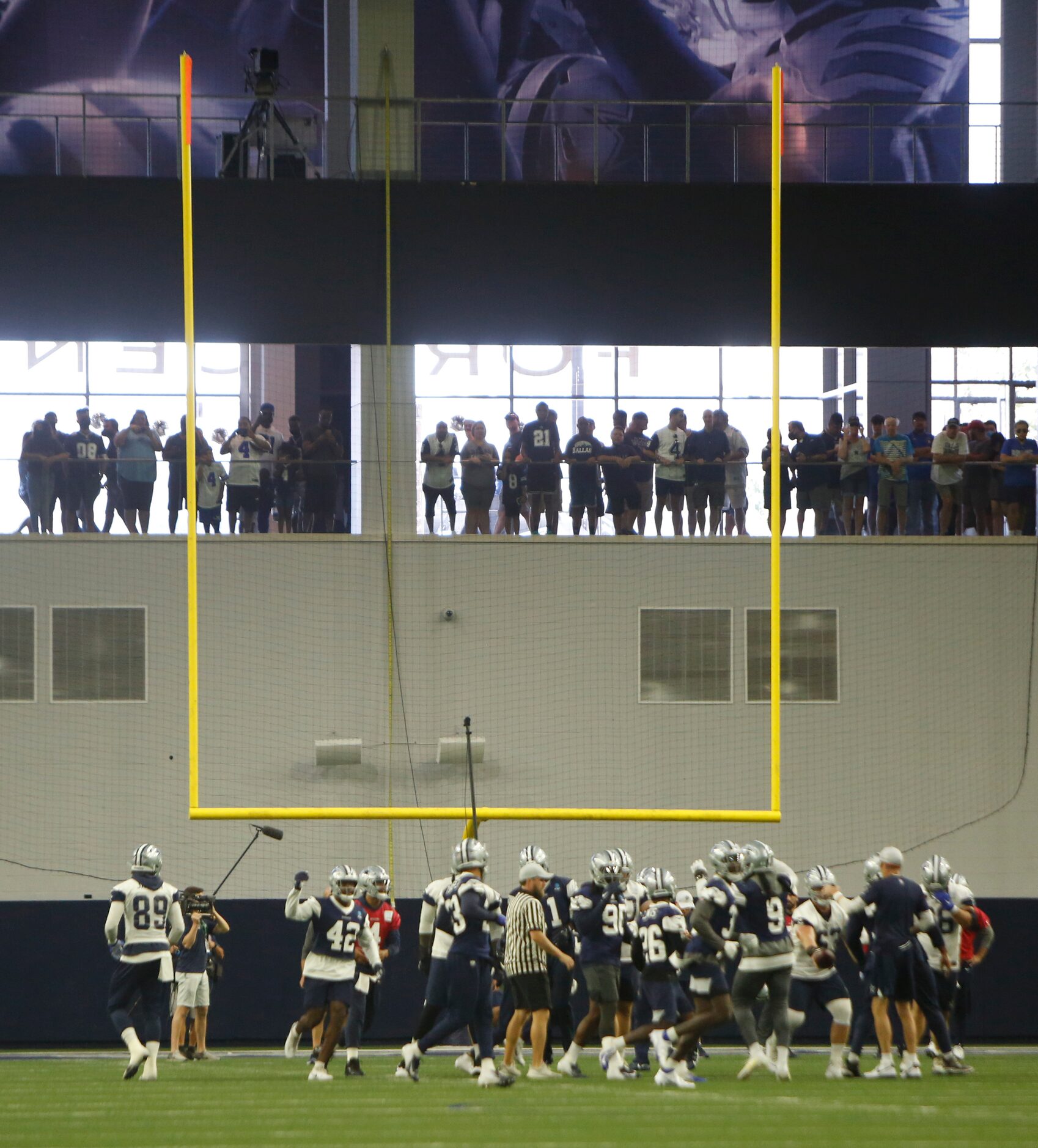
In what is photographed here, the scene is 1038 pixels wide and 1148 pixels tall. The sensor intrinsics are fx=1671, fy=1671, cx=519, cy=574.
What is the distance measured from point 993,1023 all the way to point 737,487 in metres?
6.13

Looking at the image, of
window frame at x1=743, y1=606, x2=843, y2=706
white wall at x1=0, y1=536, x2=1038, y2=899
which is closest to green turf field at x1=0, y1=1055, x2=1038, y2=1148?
white wall at x1=0, y1=536, x2=1038, y2=899

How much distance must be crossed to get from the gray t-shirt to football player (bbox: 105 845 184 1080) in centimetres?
747

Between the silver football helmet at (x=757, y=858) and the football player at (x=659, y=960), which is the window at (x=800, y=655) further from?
the silver football helmet at (x=757, y=858)

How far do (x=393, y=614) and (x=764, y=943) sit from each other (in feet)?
26.3

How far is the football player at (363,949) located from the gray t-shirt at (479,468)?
5115 mm

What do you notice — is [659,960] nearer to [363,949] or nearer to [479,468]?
[363,949]

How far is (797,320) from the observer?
17.1 metres

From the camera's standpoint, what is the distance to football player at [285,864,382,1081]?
11.3 m

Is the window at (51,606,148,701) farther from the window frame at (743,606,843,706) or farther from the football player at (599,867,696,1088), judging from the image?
the football player at (599,867,696,1088)

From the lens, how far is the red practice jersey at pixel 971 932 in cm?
1308

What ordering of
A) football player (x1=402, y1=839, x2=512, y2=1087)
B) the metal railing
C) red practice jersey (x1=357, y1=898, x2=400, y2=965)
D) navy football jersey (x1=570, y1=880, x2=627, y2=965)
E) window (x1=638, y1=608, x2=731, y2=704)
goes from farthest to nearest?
the metal railing
window (x1=638, y1=608, x2=731, y2=704)
red practice jersey (x1=357, y1=898, x2=400, y2=965)
navy football jersey (x1=570, y1=880, x2=627, y2=965)
football player (x1=402, y1=839, x2=512, y2=1087)

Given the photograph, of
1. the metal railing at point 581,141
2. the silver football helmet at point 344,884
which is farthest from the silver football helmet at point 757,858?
the metal railing at point 581,141

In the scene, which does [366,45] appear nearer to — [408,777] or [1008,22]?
[408,777]

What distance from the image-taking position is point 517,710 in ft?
59.0
